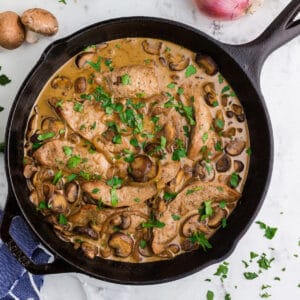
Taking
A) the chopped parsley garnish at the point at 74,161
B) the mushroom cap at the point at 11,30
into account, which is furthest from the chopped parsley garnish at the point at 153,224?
the mushroom cap at the point at 11,30

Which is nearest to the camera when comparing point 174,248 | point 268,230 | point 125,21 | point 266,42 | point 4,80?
point 266,42

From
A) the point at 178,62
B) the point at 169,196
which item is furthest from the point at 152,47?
the point at 169,196

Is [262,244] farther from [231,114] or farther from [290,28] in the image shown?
[290,28]

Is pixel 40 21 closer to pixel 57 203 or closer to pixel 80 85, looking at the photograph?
pixel 80 85

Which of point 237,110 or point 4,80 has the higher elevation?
point 237,110

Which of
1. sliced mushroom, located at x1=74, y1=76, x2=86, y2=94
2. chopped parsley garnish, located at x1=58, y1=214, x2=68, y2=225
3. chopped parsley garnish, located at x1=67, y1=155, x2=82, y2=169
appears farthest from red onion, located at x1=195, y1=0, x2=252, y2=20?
chopped parsley garnish, located at x1=58, y1=214, x2=68, y2=225

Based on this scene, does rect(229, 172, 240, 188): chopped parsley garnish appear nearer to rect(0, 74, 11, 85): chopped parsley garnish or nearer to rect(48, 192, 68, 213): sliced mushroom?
rect(48, 192, 68, 213): sliced mushroom

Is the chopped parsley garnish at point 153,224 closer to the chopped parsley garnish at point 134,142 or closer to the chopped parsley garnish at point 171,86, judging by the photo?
the chopped parsley garnish at point 134,142

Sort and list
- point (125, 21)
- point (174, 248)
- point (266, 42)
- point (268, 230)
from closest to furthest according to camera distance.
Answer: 1. point (266, 42)
2. point (125, 21)
3. point (174, 248)
4. point (268, 230)
